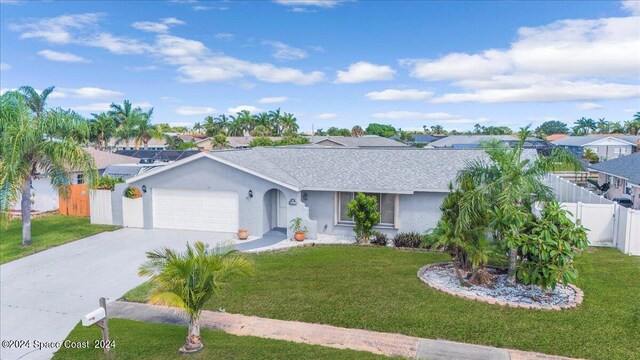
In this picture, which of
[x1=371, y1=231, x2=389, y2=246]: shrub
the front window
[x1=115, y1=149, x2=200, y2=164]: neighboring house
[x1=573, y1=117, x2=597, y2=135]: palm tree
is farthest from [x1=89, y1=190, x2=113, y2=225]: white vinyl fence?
[x1=573, y1=117, x2=597, y2=135]: palm tree

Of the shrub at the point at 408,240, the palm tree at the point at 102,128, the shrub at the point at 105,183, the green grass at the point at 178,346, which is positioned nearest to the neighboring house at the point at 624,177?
the shrub at the point at 408,240

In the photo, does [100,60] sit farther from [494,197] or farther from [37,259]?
[494,197]

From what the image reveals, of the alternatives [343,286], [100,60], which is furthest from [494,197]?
[100,60]

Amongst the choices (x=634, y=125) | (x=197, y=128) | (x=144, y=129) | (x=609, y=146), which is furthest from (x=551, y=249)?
(x=197, y=128)

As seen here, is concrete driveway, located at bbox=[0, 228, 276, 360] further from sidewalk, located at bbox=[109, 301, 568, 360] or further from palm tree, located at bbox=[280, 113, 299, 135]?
palm tree, located at bbox=[280, 113, 299, 135]

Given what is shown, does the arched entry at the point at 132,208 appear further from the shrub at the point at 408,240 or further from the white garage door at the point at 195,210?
the shrub at the point at 408,240

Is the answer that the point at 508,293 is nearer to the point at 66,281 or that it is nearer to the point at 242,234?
the point at 242,234
